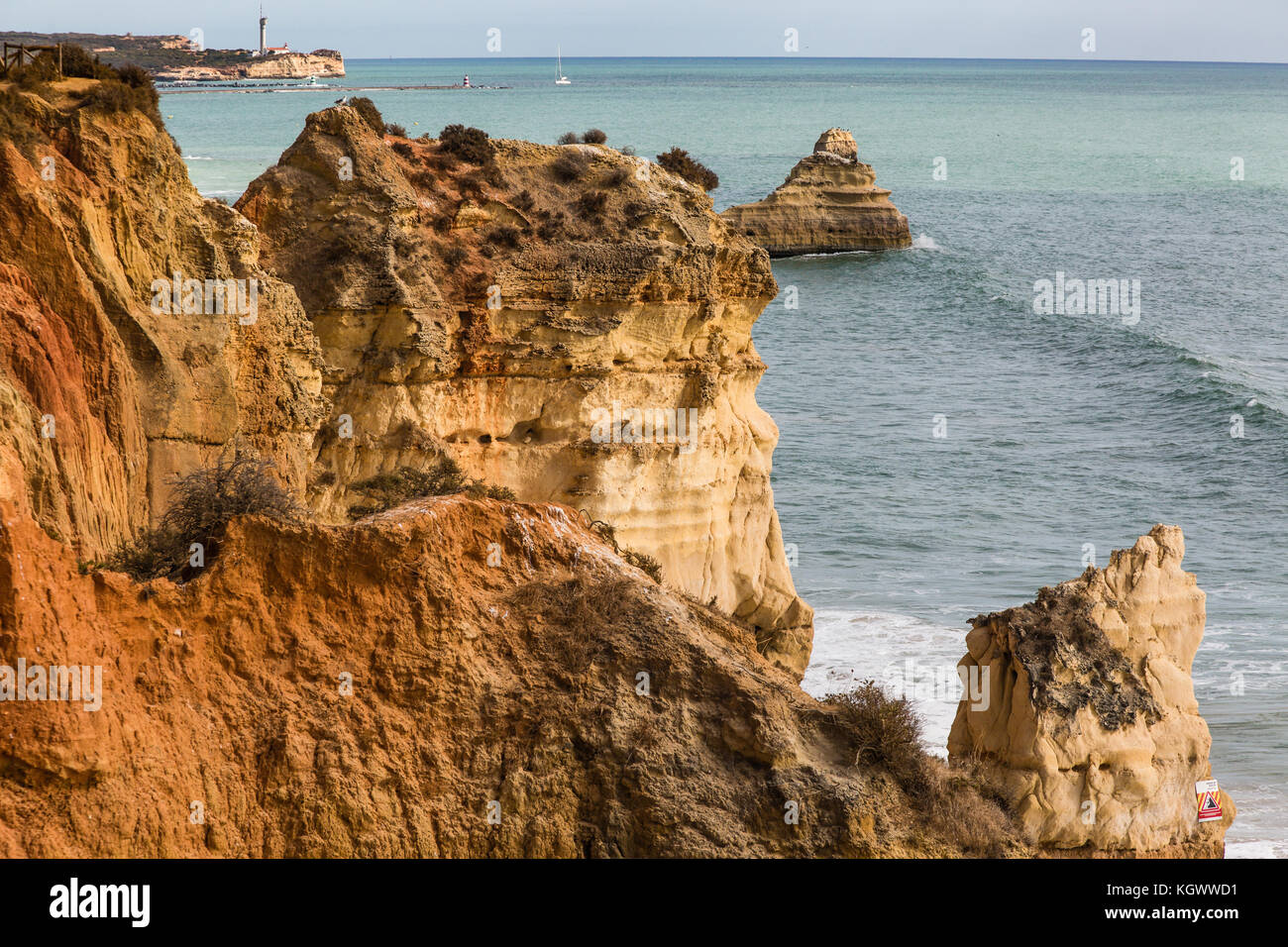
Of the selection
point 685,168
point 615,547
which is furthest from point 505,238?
point 615,547

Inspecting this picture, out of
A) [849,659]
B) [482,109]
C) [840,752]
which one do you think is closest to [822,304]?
[849,659]

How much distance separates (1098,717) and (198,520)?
9.70m

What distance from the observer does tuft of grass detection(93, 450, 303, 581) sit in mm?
12781

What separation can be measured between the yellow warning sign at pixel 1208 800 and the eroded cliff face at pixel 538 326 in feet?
30.5

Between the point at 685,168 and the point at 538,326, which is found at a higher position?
the point at 685,168

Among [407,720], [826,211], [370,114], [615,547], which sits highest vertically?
[826,211]

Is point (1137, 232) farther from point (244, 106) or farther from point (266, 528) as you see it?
point (244, 106)

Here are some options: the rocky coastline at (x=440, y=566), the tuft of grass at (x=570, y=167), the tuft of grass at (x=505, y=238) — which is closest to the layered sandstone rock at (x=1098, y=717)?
the rocky coastline at (x=440, y=566)

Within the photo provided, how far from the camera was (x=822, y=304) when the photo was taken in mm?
75562

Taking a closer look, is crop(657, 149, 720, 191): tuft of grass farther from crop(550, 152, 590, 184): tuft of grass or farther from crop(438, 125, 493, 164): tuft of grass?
crop(438, 125, 493, 164): tuft of grass

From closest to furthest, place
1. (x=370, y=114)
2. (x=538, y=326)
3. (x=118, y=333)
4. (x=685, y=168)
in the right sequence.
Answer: (x=118, y=333) → (x=538, y=326) → (x=370, y=114) → (x=685, y=168)

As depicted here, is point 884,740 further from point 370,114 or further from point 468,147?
point 370,114

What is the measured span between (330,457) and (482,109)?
172 metres

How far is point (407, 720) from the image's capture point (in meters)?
12.5
